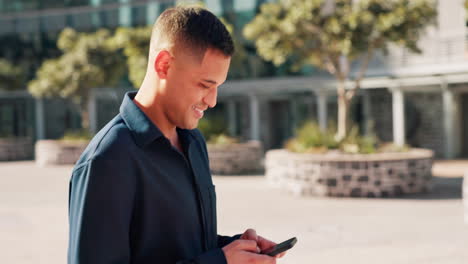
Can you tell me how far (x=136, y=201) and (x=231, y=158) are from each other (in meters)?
14.3

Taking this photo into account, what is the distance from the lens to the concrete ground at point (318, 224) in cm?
614

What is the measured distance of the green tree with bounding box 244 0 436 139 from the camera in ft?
38.3

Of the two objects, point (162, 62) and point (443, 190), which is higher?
point (162, 62)

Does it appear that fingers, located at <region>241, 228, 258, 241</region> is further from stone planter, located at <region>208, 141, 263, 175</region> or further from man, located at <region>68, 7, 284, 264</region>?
stone planter, located at <region>208, 141, 263, 175</region>

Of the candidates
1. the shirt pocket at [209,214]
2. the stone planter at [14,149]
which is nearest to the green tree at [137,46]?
the stone planter at [14,149]

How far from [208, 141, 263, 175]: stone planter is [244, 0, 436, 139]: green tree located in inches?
155

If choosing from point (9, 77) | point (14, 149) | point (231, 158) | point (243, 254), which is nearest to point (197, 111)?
point (243, 254)

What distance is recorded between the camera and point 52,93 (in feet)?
69.3

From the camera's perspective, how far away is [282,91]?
2325 centimetres

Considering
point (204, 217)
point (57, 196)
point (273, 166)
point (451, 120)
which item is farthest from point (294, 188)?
point (451, 120)

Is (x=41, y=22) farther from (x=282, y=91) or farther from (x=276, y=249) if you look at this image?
(x=276, y=249)

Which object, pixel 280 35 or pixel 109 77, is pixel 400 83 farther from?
pixel 109 77

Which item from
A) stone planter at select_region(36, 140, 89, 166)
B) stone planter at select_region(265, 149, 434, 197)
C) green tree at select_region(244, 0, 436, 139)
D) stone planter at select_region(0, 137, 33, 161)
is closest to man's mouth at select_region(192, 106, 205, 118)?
stone planter at select_region(265, 149, 434, 197)

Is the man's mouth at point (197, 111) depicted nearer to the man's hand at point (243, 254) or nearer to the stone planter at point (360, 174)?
the man's hand at point (243, 254)
